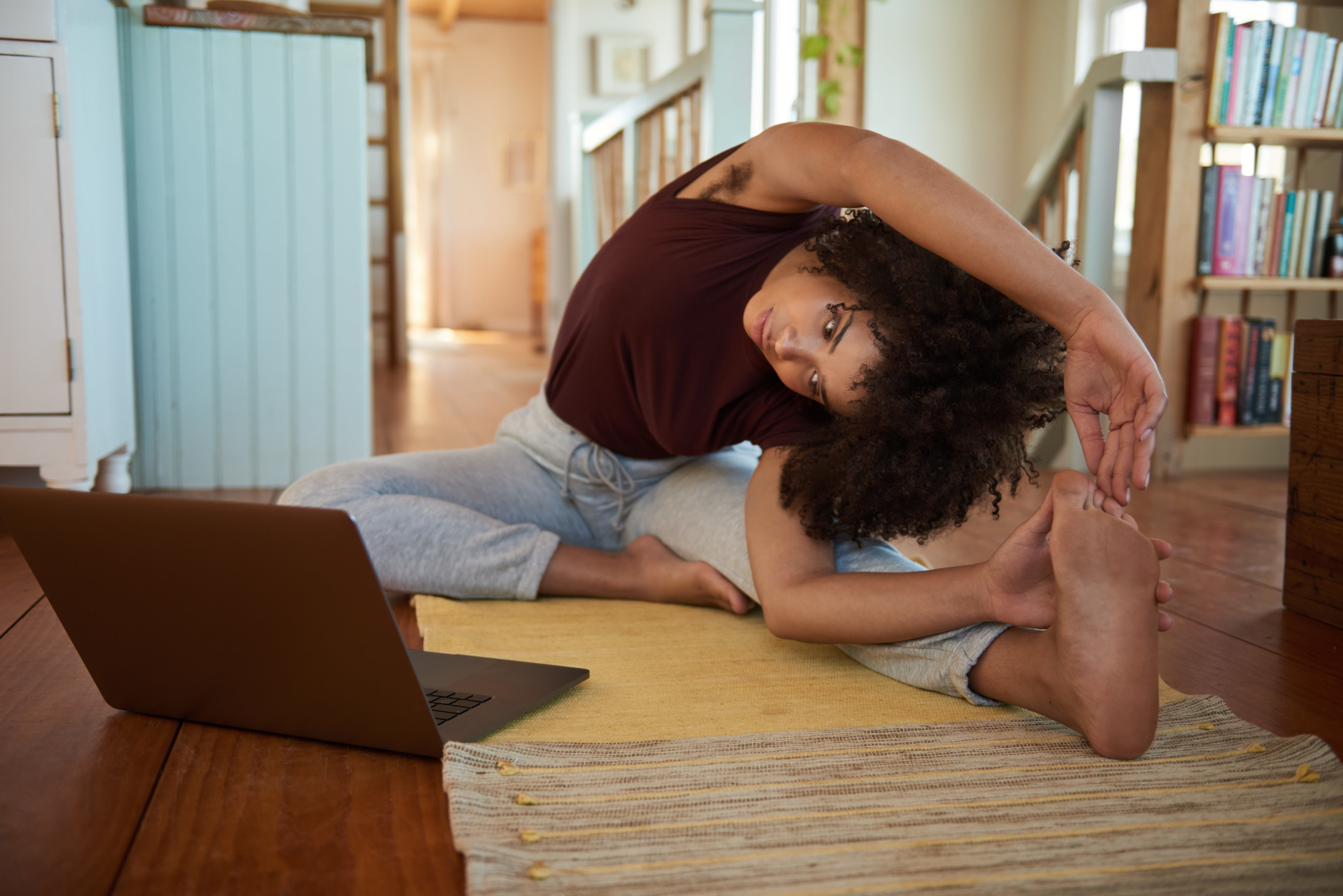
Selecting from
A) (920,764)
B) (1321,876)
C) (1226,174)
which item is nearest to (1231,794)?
(1321,876)

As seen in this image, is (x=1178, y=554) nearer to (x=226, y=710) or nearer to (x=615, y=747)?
(x=615, y=747)

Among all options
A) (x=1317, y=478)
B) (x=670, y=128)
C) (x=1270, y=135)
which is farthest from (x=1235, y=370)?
(x=670, y=128)

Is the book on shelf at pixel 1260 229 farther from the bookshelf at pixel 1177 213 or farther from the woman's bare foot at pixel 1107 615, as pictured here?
the woman's bare foot at pixel 1107 615

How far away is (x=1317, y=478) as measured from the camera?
1.31 metres

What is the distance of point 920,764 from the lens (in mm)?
833

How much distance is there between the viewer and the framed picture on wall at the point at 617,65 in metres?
5.51

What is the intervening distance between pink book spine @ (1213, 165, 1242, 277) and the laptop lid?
242 centimetres

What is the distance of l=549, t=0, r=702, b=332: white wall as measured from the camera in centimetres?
544

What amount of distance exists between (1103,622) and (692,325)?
0.60 m

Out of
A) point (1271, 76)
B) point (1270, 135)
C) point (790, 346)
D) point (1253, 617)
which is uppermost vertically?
point (1271, 76)

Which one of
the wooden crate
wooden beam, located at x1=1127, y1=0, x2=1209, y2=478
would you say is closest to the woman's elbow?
the wooden crate

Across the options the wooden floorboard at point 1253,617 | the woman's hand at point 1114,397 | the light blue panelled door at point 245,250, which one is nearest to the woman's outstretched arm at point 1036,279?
the woman's hand at point 1114,397

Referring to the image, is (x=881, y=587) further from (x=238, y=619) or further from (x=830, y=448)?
(x=238, y=619)

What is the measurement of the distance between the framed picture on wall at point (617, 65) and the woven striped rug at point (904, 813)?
5.12 m
